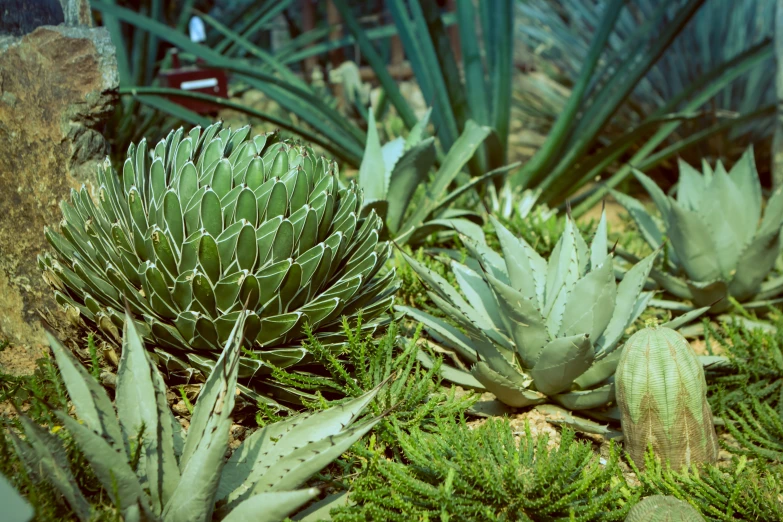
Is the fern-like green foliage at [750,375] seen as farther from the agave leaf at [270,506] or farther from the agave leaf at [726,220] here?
the agave leaf at [270,506]

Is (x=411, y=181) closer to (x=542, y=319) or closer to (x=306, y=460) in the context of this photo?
(x=542, y=319)

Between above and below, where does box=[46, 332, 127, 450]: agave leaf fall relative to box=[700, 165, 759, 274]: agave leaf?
above

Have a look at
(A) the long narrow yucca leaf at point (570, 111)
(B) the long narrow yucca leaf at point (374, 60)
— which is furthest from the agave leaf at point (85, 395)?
(A) the long narrow yucca leaf at point (570, 111)

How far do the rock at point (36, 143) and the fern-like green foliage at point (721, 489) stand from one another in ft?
5.03

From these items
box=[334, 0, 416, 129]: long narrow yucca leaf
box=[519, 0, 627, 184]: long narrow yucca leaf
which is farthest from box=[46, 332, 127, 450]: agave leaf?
box=[519, 0, 627, 184]: long narrow yucca leaf

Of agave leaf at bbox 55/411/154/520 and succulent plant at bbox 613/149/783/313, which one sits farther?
succulent plant at bbox 613/149/783/313

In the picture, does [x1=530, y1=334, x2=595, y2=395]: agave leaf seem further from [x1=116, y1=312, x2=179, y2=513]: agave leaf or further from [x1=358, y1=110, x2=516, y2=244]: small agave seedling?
[x1=116, y1=312, x2=179, y2=513]: agave leaf

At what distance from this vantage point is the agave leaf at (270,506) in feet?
4.09

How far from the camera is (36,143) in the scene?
78.8 inches

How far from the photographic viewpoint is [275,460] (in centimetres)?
144

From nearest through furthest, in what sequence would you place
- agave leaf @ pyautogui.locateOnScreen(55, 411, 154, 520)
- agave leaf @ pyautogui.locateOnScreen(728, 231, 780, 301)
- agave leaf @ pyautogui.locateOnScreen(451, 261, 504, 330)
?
agave leaf @ pyautogui.locateOnScreen(55, 411, 154, 520) → agave leaf @ pyautogui.locateOnScreen(451, 261, 504, 330) → agave leaf @ pyautogui.locateOnScreen(728, 231, 780, 301)

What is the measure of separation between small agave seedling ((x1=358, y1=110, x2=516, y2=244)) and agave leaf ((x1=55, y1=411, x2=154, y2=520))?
1387 mm

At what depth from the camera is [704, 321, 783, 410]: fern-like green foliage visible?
2.06m

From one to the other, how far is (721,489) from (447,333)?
0.76 meters
